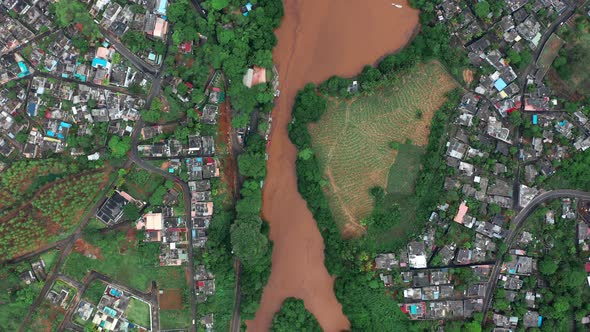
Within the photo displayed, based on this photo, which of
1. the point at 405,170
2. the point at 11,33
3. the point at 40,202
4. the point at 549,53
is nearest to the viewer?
the point at 40,202

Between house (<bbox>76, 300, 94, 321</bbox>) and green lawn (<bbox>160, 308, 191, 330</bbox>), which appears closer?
house (<bbox>76, 300, 94, 321</bbox>)

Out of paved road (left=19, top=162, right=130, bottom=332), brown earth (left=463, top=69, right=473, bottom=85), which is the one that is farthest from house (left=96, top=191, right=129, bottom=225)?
brown earth (left=463, top=69, right=473, bottom=85)

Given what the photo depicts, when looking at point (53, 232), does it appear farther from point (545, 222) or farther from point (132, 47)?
point (545, 222)

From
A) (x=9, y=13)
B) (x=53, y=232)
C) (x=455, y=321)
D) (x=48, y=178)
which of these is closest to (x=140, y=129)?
(x=48, y=178)

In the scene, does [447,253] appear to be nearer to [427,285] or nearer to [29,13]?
[427,285]

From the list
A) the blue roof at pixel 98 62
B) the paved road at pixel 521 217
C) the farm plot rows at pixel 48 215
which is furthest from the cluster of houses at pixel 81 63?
the paved road at pixel 521 217

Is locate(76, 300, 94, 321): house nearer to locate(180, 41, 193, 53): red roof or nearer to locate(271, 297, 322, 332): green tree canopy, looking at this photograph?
locate(271, 297, 322, 332): green tree canopy

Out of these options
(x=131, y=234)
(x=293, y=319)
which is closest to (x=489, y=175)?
(x=293, y=319)
